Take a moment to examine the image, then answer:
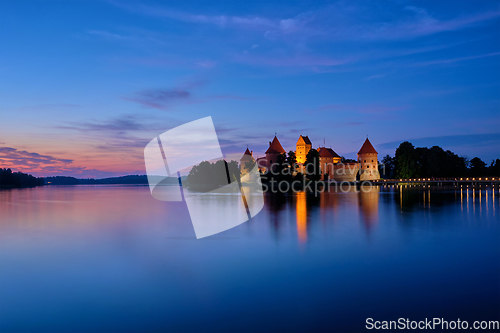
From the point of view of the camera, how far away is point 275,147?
81750mm

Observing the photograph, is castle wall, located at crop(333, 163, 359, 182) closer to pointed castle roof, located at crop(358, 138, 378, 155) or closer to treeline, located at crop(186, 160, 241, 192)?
pointed castle roof, located at crop(358, 138, 378, 155)

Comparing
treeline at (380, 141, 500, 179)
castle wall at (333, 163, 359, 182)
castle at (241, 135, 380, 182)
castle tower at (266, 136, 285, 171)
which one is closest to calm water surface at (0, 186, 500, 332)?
treeline at (380, 141, 500, 179)

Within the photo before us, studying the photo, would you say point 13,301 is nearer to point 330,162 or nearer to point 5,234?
point 5,234

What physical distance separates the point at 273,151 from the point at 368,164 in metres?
21.8

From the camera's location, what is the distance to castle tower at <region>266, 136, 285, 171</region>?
261 feet

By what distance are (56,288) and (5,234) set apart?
30.8 feet

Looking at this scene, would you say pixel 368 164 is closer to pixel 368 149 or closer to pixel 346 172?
pixel 368 149

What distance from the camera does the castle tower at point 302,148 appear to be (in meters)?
82.1

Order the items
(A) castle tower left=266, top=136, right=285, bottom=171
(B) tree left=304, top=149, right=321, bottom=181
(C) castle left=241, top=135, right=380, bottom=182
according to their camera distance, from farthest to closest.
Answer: (A) castle tower left=266, top=136, right=285, bottom=171, (C) castle left=241, top=135, right=380, bottom=182, (B) tree left=304, top=149, right=321, bottom=181

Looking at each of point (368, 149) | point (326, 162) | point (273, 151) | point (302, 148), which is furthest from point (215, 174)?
point (368, 149)

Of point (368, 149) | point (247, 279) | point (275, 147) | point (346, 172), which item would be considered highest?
point (275, 147)

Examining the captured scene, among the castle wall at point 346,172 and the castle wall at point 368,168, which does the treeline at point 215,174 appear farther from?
the castle wall at point 368,168

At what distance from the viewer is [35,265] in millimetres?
8766

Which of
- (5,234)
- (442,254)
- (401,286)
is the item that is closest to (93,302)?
(401,286)
